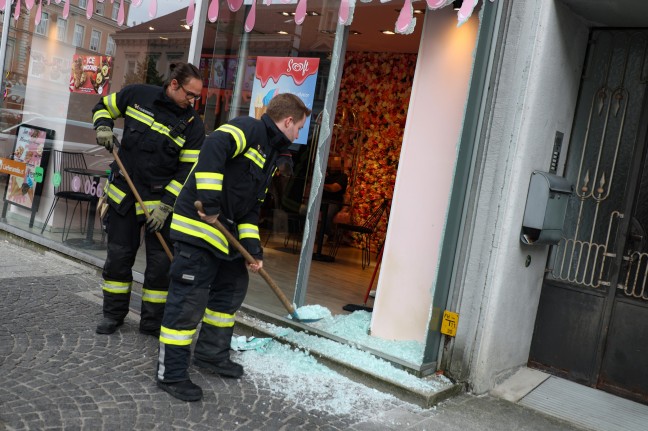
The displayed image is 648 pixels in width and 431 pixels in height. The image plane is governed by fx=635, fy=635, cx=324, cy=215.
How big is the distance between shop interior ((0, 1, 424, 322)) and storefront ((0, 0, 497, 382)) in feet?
0.06

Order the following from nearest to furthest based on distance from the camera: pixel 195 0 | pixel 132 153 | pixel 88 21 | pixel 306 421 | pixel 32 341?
pixel 306 421
pixel 32 341
pixel 132 153
pixel 195 0
pixel 88 21

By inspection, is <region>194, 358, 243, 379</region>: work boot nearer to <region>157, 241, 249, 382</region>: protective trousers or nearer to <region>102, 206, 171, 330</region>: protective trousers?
<region>157, 241, 249, 382</region>: protective trousers

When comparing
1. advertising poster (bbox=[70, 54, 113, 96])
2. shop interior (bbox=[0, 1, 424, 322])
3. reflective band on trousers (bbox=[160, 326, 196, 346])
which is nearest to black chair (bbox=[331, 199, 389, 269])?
shop interior (bbox=[0, 1, 424, 322])

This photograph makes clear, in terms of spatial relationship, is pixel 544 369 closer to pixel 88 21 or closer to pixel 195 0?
pixel 195 0

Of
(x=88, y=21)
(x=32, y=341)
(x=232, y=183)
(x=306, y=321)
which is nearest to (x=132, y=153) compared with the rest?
(x=232, y=183)

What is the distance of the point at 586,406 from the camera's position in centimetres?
455

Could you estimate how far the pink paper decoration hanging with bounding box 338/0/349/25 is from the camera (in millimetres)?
5121

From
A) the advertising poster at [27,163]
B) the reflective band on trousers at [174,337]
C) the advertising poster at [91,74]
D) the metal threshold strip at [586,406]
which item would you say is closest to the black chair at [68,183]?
the advertising poster at [27,163]

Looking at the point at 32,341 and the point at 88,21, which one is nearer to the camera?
the point at 32,341

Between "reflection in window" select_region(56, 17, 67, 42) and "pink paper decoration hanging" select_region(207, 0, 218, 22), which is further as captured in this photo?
"reflection in window" select_region(56, 17, 67, 42)

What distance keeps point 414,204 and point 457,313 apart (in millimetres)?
905

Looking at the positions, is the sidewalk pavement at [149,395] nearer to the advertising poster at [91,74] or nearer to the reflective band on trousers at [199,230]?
the reflective band on trousers at [199,230]

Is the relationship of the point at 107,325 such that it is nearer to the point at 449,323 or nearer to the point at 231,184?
the point at 231,184

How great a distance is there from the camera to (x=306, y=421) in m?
3.74
